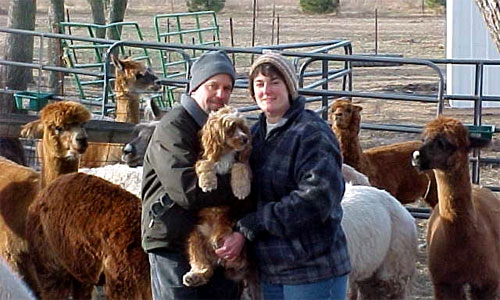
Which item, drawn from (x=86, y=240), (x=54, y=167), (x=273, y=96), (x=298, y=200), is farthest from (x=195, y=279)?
(x=54, y=167)

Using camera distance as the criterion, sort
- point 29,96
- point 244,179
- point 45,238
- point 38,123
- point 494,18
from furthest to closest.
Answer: point 29,96 < point 38,123 < point 45,238 < point 494,18 < point 244,179

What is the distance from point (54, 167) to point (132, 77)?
10.7ft

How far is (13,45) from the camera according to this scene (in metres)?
14.6

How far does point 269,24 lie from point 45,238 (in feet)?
104

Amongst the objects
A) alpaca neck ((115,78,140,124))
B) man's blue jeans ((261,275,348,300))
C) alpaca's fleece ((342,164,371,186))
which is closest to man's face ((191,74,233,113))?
man's blue jeans ((261,275,348,300))

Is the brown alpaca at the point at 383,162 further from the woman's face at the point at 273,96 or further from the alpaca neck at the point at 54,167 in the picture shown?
the woman's face at the point at 273,96

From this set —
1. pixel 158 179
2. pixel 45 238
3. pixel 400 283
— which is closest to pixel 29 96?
pixel 45 238

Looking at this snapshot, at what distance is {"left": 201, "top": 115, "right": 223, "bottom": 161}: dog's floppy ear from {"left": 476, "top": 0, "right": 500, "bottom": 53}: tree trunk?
4.27ft

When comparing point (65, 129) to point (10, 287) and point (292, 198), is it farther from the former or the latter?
point (10, 287)

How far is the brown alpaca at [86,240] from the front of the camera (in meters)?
5.33

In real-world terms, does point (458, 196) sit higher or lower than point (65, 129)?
lower

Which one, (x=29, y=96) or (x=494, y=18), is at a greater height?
(x=494, y=18)

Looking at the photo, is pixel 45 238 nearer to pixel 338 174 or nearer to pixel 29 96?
pixel 338 174

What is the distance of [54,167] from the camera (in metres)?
6.53
